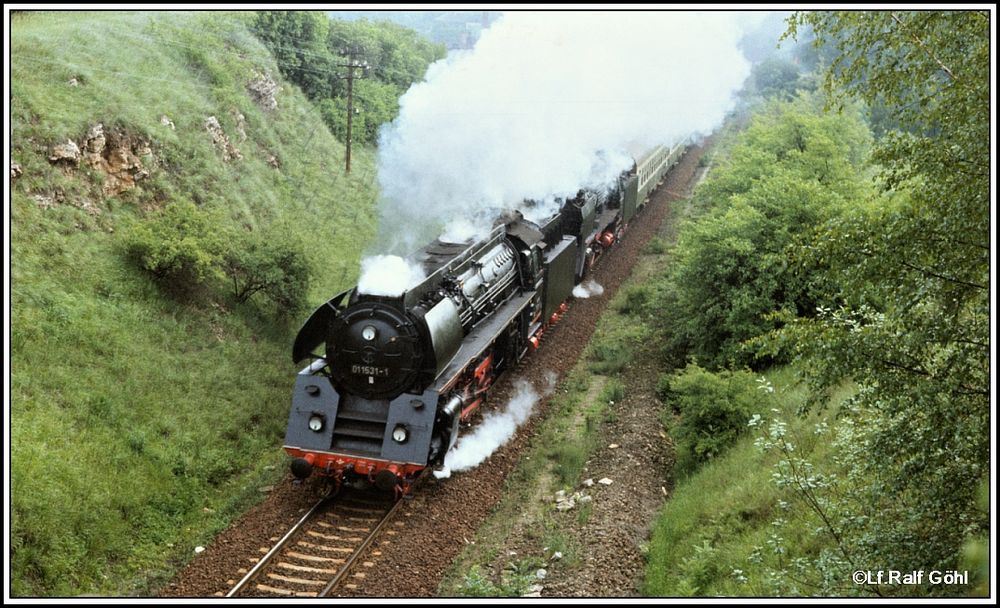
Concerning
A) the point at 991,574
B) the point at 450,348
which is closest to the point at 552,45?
the point at 450,348

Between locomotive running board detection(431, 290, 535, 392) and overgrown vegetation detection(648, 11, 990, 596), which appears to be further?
locomotive running board detection(431, 290, 535, 392)

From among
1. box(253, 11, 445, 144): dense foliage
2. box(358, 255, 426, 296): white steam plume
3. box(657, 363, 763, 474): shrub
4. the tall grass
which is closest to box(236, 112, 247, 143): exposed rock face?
box(253, 11, 445, 144): dense foliage

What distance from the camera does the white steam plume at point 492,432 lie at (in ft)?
41.6

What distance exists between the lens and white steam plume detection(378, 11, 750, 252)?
52.9ft

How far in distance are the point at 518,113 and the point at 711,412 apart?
7.63m

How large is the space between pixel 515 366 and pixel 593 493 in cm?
510

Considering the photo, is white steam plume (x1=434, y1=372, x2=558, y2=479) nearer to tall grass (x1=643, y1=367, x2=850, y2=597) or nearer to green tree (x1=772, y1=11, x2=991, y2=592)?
tall grass (x1=643, y1=367, x2=850, y2=597)

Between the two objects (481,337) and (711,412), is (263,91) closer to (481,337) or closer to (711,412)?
(481,337)

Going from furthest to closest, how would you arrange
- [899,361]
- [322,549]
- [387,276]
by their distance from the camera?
1. [387,276]
2. [322,549]
3. [899,361]

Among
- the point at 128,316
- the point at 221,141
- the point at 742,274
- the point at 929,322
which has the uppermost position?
the point at 221,141

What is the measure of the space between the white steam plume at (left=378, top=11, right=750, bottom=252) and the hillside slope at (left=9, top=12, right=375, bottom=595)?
3171mm

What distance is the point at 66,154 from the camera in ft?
51.1

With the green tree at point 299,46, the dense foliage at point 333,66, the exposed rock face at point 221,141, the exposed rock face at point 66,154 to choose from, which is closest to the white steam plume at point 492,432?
the exposed rock face at point 66,154

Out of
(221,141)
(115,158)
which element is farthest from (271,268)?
(221,141)
